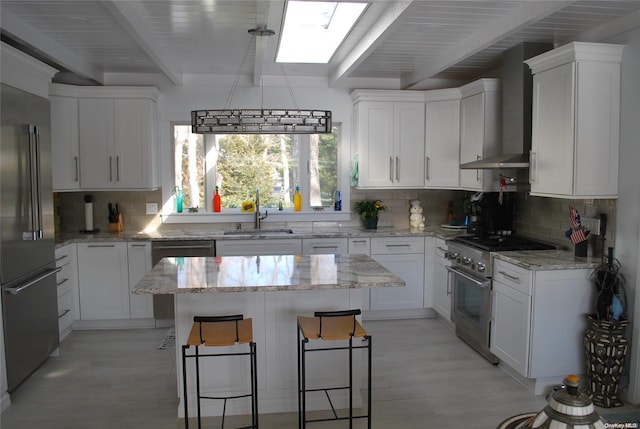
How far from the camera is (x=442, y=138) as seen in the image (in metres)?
5.32

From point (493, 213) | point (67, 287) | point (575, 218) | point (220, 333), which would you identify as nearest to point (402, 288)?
point (493, 213)

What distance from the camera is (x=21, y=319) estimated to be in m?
3.57

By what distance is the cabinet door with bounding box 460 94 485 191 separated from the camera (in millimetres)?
4781

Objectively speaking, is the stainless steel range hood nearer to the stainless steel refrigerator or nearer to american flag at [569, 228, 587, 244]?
american flag at [569, 228, 587, 244]

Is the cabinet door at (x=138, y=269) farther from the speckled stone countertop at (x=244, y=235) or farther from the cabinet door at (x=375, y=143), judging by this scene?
the cabinet door at (x=375, y=143)

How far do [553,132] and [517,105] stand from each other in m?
0.58

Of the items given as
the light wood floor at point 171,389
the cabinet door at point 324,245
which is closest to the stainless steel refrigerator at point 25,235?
the light wood floor at point 171,389

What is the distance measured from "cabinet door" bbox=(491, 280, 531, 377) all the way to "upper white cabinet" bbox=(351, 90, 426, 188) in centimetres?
186

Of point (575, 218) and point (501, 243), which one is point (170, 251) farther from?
point (575, 218)

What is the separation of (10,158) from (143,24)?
1290mm

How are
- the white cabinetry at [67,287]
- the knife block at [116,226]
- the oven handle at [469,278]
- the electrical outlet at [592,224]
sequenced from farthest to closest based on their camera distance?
the knife block at [116,226], the white cabinetry at [67,287], the oven handle at [469,278], the electrical outlet at [592,224]

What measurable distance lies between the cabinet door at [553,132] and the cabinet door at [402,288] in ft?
5.50

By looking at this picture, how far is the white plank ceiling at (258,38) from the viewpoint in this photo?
3.23m

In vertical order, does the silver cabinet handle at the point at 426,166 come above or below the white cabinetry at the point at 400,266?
above
